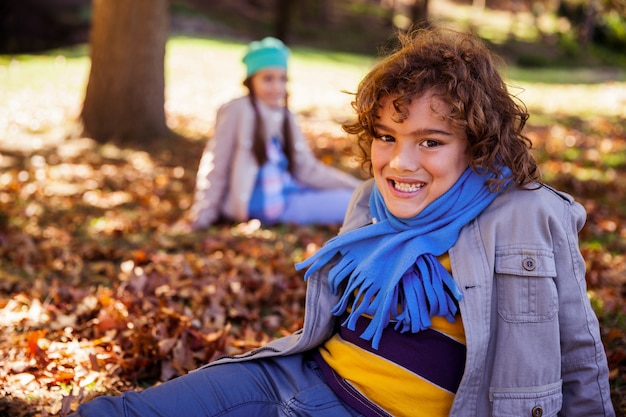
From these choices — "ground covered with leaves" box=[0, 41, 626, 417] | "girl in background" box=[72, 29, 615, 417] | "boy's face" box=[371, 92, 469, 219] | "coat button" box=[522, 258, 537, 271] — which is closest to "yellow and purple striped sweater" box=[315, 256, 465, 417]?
"girl in background" box=[72, 29, 615, 417]

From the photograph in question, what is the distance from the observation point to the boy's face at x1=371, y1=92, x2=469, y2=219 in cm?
229

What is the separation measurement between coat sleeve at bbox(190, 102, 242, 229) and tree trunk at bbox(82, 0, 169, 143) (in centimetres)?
335

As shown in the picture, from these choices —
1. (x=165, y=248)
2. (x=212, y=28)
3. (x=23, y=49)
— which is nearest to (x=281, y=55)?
(x=165, y=248)

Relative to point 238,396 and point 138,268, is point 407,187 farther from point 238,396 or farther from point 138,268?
point 138,268

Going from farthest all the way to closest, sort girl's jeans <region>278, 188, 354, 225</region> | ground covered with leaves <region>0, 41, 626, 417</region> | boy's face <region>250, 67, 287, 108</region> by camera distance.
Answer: girl's jeans <region>278, 188, 354, 225</region> → boy's face <region>250, 67, 287, 108</region> → ground covered with leaves <region>0, 41, 626, 417</region>

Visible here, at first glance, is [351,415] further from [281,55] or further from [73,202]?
[73,202]

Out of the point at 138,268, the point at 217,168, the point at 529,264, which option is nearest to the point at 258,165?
the point at 217,168

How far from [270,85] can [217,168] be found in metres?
0.87

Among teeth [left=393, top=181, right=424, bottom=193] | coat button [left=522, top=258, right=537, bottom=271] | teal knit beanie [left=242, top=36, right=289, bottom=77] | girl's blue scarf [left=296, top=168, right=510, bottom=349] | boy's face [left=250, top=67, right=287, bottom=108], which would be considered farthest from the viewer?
boy's face [left=250, top=67, right=287, bottom=108]

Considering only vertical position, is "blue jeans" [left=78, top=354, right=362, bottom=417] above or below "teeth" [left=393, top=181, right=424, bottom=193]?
below

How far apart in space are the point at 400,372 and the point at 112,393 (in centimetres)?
151

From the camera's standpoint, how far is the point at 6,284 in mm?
4320

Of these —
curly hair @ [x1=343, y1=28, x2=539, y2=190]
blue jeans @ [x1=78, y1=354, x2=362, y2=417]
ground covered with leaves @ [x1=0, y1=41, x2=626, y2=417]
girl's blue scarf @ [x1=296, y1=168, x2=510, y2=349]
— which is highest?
curly hair @ [x1=343, y1=28, x2=539, y2=190]

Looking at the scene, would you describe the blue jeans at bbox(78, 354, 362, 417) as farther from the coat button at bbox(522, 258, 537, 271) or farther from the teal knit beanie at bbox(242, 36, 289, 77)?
the teal knit beanie at bbox(242, 36, 289, 77)
